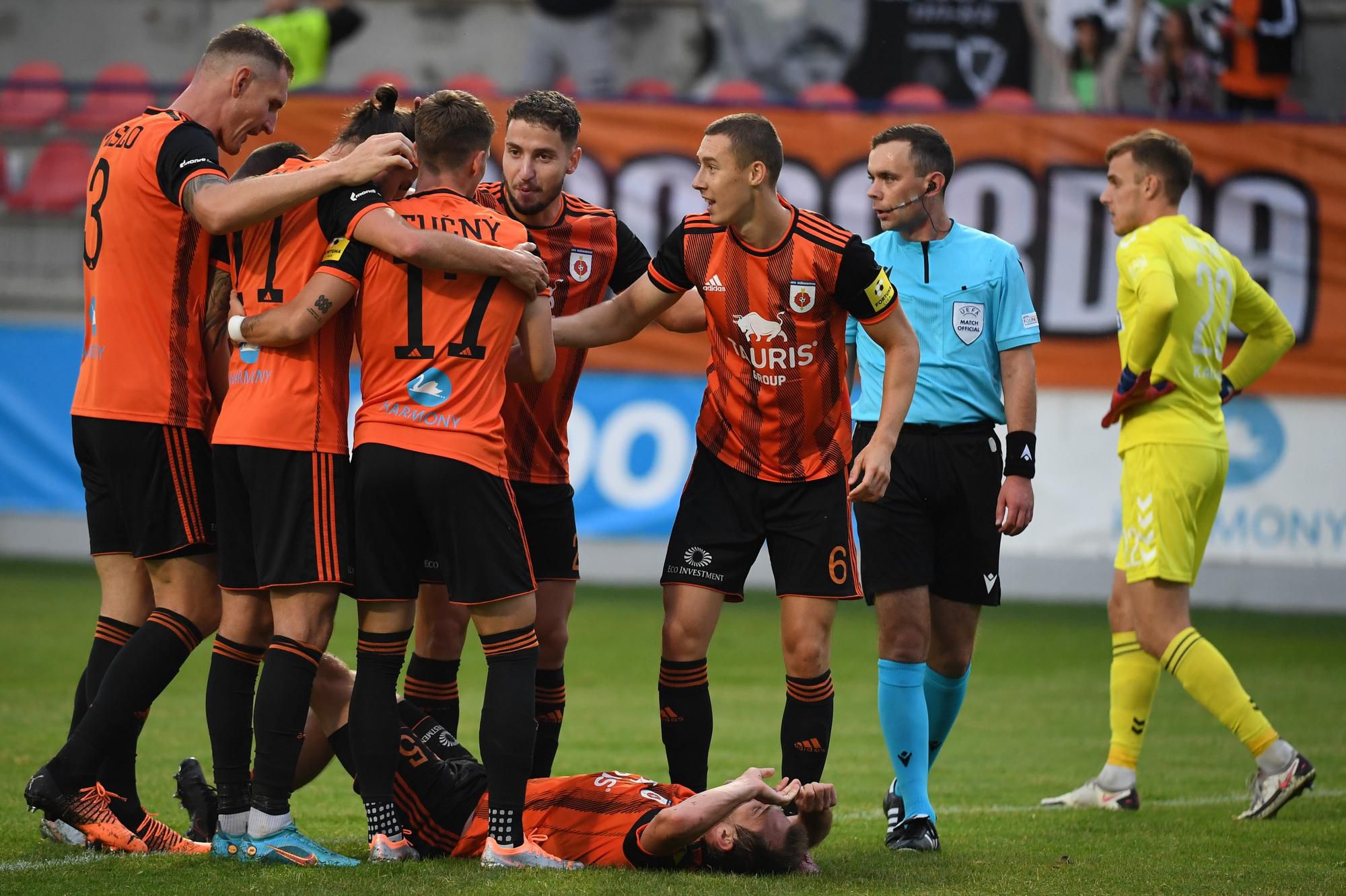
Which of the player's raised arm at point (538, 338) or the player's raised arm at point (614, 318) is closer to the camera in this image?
the player's raised arm at point (538, 338)

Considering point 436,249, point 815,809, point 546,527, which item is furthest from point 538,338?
point 815,809

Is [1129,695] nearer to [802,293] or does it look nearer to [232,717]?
[802,293]

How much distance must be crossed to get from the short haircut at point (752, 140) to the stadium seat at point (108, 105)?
31.6 feet

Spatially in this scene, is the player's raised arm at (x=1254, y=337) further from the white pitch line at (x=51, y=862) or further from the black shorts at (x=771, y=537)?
the white pitch line at (x=51, y=862)

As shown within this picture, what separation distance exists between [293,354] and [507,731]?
1.30 metres

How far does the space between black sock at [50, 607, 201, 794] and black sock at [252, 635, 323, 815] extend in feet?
1.26

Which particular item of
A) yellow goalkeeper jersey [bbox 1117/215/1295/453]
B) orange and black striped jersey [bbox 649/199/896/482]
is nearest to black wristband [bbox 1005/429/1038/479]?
orange and black striped jersey [bbox 649/199/896/482]

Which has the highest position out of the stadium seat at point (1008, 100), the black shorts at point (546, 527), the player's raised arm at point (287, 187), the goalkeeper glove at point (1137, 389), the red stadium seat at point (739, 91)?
the red stadium seat at point (739, 91)

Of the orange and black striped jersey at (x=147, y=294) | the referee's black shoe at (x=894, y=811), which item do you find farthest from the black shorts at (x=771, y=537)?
the orange and black striped jersey at (x=147, y=294)

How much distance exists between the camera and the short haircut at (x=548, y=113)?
17.5 feet

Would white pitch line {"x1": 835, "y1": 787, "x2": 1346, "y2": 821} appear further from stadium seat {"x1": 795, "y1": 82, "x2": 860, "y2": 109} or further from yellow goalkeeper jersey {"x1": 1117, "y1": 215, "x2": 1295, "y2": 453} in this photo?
stadium seat {"x1": 795, "y1": 82, "x2": 860, "y2": 109}

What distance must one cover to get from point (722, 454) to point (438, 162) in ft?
4.54

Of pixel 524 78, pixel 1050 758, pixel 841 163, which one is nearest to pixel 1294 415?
pixel 841 163

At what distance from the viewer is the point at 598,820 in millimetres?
4930
